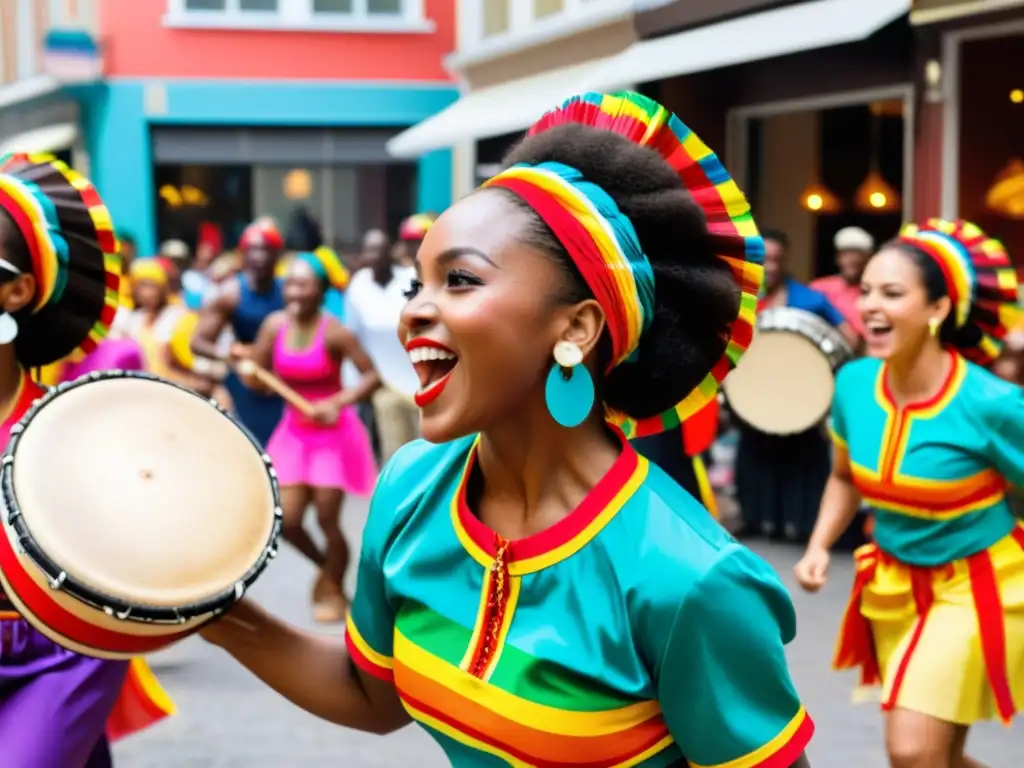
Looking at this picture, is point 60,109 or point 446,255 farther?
point 60,109

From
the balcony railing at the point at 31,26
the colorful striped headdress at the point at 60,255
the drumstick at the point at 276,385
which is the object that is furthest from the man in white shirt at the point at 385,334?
the balcony railing at the point at 31,26

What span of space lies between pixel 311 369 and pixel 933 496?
4184 mm

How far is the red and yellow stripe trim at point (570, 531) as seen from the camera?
215cm

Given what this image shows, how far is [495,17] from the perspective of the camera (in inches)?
771

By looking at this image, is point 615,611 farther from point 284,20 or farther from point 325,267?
point 284,20

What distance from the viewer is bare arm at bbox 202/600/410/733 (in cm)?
236

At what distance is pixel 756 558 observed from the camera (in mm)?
2135

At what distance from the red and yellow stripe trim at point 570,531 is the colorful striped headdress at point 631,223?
0.16m

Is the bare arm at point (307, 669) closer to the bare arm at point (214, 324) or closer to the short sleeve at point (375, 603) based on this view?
the short sleeve at point (375, 603)

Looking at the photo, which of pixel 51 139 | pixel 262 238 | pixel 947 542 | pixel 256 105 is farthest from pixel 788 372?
pixel 51 139

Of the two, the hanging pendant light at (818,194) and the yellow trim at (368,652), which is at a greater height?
the yellow trim at (368,652)

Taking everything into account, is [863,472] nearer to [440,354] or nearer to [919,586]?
[919,586]

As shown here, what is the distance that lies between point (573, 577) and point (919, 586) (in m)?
2.47

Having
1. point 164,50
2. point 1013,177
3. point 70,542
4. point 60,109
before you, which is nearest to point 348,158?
point 164,50
